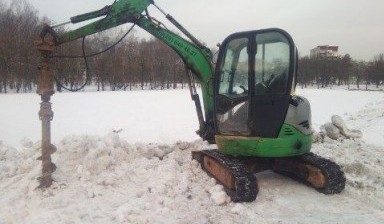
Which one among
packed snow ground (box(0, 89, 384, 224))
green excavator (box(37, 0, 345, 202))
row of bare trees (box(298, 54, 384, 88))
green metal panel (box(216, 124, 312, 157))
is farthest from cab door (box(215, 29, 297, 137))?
row of bare trees (box(298, 54, 384, 88))

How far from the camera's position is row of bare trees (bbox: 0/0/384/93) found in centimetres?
4638

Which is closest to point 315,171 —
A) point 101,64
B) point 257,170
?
point 257,170

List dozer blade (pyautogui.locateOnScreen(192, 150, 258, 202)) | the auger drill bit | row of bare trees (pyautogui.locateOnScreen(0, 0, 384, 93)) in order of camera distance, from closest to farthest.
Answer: dozer blade (pyautogui.locateOnScreen(192, 150, 258, 202))
the auger drill bit
row of bare trees (pyautogui.locateOnScreen(0, 0, 384, 93))

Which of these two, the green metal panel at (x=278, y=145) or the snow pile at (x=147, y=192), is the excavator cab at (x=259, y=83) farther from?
the snow pile at (x=147, y=192)

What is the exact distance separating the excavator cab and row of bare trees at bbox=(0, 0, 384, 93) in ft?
109

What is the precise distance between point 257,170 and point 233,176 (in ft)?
3.56

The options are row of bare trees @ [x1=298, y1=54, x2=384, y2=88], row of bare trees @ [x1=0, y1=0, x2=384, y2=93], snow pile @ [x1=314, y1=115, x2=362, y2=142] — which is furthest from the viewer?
row of bare trees @ [x1=298, y1=54, x2=384, y2=88]

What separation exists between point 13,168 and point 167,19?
3.63 metres

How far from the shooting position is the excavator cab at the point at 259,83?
236 inches

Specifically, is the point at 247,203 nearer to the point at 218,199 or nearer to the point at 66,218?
the point at 218,199

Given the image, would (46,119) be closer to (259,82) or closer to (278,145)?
(259,82)

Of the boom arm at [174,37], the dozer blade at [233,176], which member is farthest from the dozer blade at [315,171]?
the boom arm at [174,37]

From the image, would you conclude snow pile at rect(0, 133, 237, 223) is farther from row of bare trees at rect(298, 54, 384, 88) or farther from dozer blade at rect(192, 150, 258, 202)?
row of bare trees at rect(298, 54, 384, 88)

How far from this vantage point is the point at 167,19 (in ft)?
24.1
